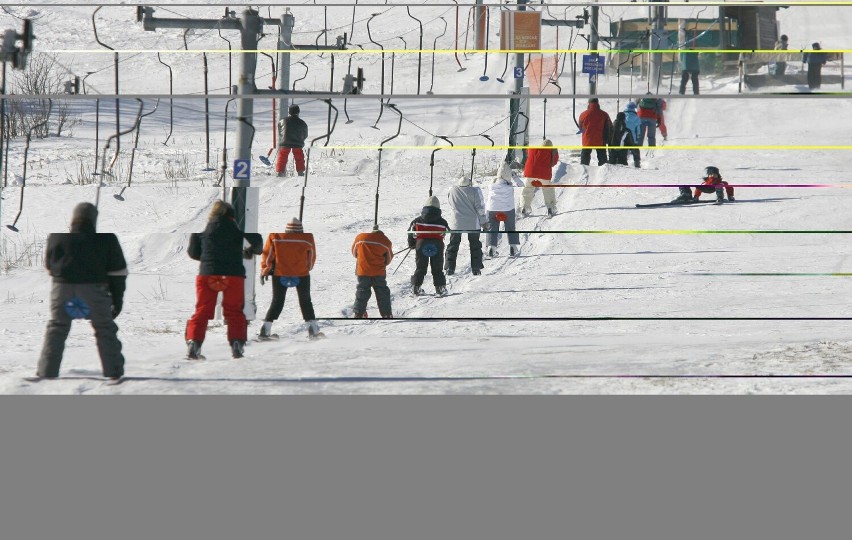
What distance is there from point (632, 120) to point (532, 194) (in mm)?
2556

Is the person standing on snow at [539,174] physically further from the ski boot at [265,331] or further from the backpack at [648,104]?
the ski boot at [265,331]

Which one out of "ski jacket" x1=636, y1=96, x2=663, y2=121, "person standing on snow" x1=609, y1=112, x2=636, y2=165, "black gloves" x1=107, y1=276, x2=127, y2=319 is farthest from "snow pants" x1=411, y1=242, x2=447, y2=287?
"ski jacket" x1=636, y1=96, x2=663, y2=121

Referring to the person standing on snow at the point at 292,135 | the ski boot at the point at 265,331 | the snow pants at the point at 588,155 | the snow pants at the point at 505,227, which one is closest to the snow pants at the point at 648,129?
the snow pants at the point at 588,155

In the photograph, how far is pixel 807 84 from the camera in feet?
33.0

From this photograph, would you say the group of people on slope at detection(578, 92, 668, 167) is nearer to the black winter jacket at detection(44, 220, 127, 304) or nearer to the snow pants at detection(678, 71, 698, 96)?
the snow pants at detection(678, 71, 698, 96)

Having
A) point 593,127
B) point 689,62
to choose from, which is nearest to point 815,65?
point 689,62

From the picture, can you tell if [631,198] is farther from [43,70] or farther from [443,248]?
[43,70]

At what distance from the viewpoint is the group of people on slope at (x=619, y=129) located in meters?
11.8

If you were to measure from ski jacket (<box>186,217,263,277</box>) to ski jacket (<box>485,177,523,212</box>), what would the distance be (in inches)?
128

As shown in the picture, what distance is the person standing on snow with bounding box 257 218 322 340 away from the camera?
952 centimetres

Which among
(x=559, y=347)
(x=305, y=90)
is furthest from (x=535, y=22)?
(x=559, y=347)

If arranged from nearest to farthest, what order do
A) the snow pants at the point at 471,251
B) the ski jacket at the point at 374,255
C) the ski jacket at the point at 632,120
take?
1. the ski jacket at the point at 374,255
2. the snow pants at the point at 471,251
3. the ski jacket at the point at 632,120

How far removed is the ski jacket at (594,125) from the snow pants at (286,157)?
2.63 metres

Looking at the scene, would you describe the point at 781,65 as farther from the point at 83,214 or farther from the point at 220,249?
the point at 83,214
